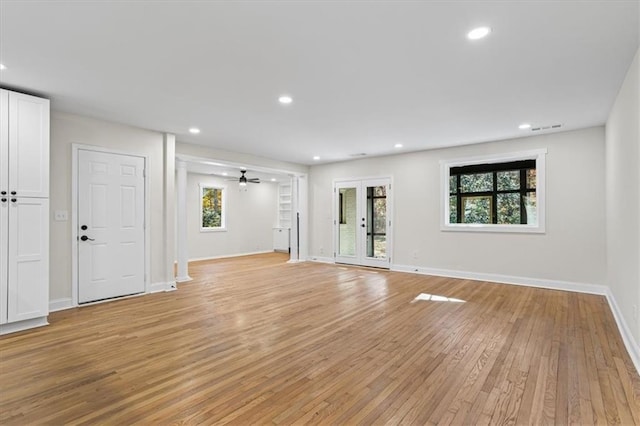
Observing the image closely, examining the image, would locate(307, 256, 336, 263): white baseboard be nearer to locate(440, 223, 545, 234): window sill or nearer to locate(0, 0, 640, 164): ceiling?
locate(440, 223, 545, 234): window sill

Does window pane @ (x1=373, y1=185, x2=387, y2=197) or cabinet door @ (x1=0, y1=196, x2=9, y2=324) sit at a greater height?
window pane @ (x1=373, y1=185, x2=387, y2=197)

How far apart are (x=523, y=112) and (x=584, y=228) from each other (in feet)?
7.56

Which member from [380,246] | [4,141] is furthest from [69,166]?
[380,246]

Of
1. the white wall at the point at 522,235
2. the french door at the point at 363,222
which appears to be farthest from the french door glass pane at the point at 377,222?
the white wall at the point at 522,235

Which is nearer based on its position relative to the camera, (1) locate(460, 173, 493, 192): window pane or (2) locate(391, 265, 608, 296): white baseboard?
(2) locate(391, 265, 608, 296): white baseboard

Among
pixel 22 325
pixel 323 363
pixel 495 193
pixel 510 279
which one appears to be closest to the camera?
pixel 323 363

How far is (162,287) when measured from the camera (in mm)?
5336

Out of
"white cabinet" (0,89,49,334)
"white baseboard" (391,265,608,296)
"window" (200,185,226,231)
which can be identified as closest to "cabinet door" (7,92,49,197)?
"white cabinet" (0,89,49,334)

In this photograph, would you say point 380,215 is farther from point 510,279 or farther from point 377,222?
point 510,279

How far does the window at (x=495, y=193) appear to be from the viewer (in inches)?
223

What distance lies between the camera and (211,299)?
4.81 m

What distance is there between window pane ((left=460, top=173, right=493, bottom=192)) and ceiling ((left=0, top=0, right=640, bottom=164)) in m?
1.56

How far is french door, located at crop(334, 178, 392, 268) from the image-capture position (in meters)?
Answer: 7.49

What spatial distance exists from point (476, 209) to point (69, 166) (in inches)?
268
